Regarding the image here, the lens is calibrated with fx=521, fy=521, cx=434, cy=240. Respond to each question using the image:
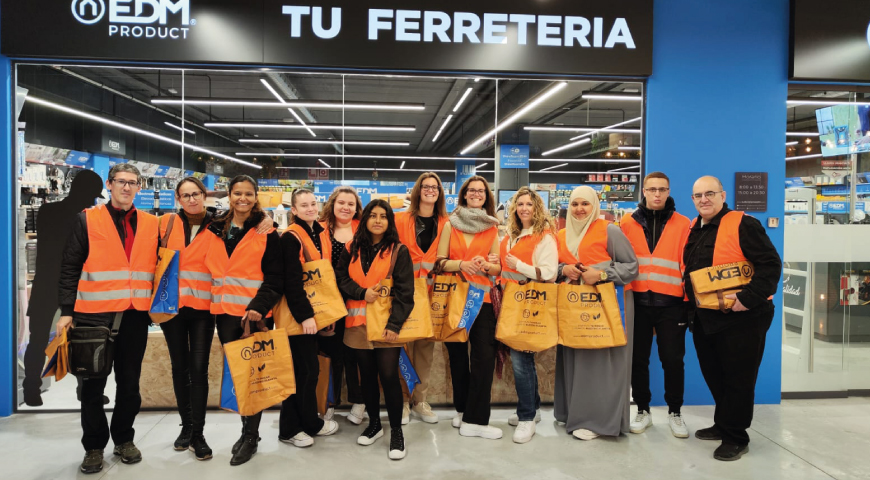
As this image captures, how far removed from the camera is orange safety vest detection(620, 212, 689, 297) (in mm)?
3354

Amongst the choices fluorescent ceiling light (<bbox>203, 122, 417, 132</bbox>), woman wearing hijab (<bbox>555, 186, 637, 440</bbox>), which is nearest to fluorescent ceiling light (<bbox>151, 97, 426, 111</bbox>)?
fluorescent ceiling light (<bbox>203, 122, 417, 132</bbox>)

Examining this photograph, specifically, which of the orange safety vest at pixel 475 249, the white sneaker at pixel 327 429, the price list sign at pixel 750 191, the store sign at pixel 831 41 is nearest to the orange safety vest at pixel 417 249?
the orange safety vest at pixel 475 249

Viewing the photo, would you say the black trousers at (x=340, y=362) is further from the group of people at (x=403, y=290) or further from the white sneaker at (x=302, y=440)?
the white sneaker at (x=302, y=440)

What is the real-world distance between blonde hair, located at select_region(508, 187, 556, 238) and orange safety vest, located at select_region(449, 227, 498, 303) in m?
0.17

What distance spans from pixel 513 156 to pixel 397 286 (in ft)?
5.93

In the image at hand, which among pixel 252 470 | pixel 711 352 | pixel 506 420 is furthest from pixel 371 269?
pixel 711 352

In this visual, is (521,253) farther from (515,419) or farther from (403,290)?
(515,419)

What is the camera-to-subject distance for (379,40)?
12.9 ft

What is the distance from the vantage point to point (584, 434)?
11.1 ft

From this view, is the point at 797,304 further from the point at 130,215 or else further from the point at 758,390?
the point at 130,215

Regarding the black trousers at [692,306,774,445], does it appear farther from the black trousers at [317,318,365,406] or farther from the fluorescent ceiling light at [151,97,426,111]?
the fluorescent ceiling light at [151,97,426,111]

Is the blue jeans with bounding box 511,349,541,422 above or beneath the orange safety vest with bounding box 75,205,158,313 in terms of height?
beneath

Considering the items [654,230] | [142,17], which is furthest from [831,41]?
[142,17]

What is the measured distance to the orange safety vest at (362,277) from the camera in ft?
10.1
